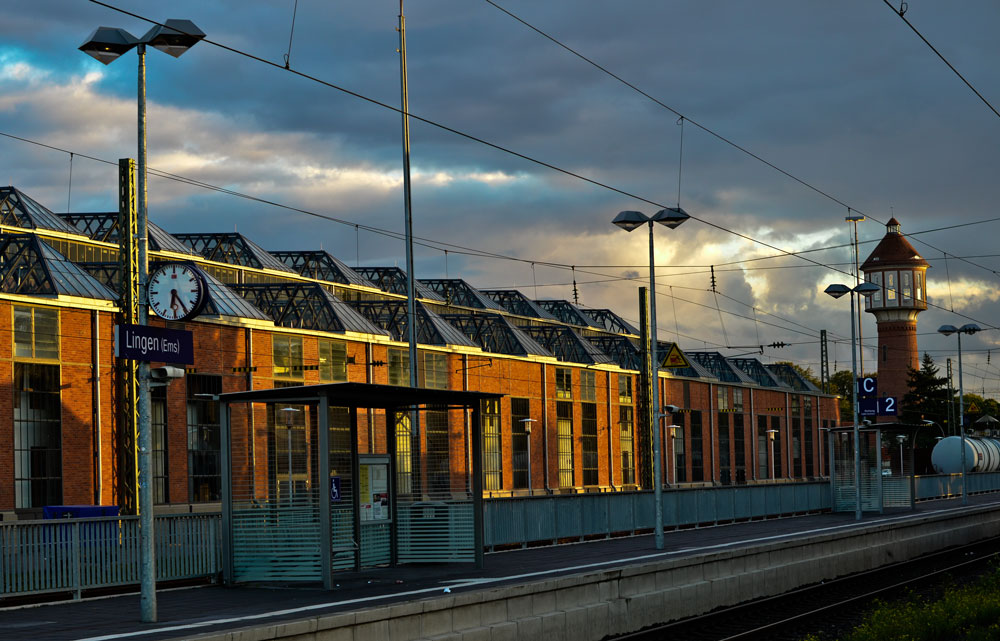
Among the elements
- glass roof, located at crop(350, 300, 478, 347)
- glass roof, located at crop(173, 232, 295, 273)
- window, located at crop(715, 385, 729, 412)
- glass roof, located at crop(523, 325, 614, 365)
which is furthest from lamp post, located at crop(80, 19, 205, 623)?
window, located at crop(715, 385, 729, 412)

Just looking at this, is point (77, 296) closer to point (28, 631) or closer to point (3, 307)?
point (3, 307)

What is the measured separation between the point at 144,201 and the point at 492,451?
192 ft

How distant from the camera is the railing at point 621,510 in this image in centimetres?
2920

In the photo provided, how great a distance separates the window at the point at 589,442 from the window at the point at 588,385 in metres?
0.53

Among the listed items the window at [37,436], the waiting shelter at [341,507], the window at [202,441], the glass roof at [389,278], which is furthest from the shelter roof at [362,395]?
the glass roof at [389,278]

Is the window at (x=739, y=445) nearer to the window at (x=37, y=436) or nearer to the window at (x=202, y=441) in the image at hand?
the window at (x=202, y=441)

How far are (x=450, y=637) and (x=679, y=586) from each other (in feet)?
22.6

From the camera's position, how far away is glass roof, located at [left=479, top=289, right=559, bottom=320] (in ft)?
320

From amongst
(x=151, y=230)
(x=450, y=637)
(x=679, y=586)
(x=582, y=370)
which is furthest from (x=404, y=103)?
(x=582, y=370)

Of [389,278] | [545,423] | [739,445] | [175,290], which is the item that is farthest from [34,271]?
[739,445]

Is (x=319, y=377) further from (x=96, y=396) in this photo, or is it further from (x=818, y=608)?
(x=818, y=608)

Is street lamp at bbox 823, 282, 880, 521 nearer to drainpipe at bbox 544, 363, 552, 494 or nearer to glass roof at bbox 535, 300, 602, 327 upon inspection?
drainpipe at bbox 544, 363, 552, 494

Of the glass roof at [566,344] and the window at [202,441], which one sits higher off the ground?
the glass roof at [566,344]

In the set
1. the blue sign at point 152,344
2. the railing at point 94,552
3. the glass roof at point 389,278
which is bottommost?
the railing at point 94,552
